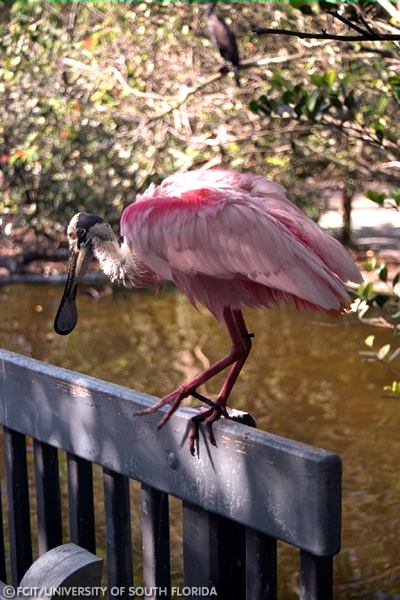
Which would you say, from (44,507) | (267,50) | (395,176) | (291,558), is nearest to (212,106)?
(267,50)

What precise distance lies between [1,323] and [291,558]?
18.5 ft

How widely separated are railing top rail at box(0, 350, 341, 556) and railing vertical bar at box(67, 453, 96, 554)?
64 millimetres

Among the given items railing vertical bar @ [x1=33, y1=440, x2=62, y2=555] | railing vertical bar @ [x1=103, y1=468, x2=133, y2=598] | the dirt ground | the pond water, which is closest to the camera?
railing vertical bar @ [x1=103, y1=468, x2=133, y2=598]

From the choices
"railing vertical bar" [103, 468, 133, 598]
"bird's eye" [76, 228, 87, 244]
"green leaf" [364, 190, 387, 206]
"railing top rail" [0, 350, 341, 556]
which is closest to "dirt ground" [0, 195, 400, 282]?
"green leaf" [364, 190, 387, 206]

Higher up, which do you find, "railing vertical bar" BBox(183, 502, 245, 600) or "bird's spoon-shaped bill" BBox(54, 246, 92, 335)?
"bird's spoon-shaped bill" BBox(54, 246, 92, 335)

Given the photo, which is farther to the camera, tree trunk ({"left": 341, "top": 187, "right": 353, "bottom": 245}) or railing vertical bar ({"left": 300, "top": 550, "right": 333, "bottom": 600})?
tree trunk ({"left": 341, "top": 187, "right": 353, "bottom": 245})

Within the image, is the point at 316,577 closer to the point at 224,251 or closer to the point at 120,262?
the point at 224,251

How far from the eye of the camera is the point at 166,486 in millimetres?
2082

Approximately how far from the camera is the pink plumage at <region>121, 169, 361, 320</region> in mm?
2486

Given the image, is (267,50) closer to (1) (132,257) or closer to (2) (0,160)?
(2) (0,160)

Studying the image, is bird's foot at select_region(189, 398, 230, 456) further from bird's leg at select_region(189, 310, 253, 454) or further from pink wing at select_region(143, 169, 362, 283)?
pink wing at select_region(143, 169, 362, 283)

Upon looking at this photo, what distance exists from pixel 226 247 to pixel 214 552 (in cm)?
86

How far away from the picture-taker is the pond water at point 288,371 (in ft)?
17.2

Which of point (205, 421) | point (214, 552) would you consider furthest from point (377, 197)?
point (214, 552)
